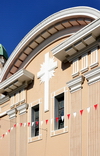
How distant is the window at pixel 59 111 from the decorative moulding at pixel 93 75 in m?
1.99

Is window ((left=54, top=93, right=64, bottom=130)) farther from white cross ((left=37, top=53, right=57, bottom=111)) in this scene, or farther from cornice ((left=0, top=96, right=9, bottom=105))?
cornice ((left=0, top=96, right=9, bottom=105))

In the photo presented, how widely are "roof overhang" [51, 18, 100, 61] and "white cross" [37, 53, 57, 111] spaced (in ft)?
3.61

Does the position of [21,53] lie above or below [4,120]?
above

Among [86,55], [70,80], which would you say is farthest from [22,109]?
[86,55]

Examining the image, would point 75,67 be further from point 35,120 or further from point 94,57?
point 35,120

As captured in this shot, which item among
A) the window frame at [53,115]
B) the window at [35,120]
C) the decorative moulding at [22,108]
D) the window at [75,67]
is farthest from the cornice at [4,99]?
the window at [75,67]

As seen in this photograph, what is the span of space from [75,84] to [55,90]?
166cm

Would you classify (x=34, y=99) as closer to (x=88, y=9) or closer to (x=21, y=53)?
(x=21, y=53)

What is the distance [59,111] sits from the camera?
1577cm

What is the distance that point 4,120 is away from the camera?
64.3 feet

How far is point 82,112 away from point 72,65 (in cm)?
229

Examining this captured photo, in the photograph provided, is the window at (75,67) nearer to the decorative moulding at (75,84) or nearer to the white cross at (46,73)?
the decorative moulding at (75,84)

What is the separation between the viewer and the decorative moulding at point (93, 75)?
44.5 ft

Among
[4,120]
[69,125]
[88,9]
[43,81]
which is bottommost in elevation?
[69,125]
